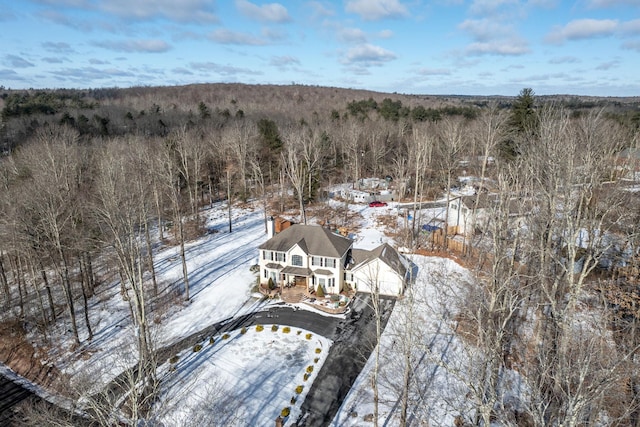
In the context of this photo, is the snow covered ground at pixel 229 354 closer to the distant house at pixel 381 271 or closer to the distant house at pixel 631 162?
the distant house at pixel 381 271

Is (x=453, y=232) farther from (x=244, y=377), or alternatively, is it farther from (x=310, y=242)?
(x=244, y=377)

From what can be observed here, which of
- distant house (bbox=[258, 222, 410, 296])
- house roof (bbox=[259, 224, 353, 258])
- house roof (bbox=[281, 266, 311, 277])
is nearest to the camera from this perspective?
distant house (bbox=[258, 222, 410, 296])

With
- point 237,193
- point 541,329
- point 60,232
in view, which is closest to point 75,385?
point 60,232

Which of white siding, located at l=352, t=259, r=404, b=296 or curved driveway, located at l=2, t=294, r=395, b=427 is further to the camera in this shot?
white siding, located at l=352, t=259, r=404, b=296

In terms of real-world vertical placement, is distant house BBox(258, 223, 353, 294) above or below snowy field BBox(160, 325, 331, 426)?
above

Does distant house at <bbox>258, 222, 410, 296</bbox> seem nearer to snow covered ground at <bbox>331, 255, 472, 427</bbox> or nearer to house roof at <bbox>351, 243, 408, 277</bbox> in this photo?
house roof at <bbox>351, 243, 408, 277</bbox>

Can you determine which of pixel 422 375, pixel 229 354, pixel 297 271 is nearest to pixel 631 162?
pixel 422 375

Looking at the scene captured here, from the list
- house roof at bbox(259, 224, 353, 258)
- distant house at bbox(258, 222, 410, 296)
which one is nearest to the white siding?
distant house at bbox(258, 222, 410, 296)

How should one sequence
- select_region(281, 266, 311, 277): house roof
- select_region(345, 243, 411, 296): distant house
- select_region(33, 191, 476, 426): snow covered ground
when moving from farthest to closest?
select_region(281, 266, 311, 277): house roof, select_region(345, 243, 411, 296): distant house, select_region(33, 191, 476, 426): snow covered ground
